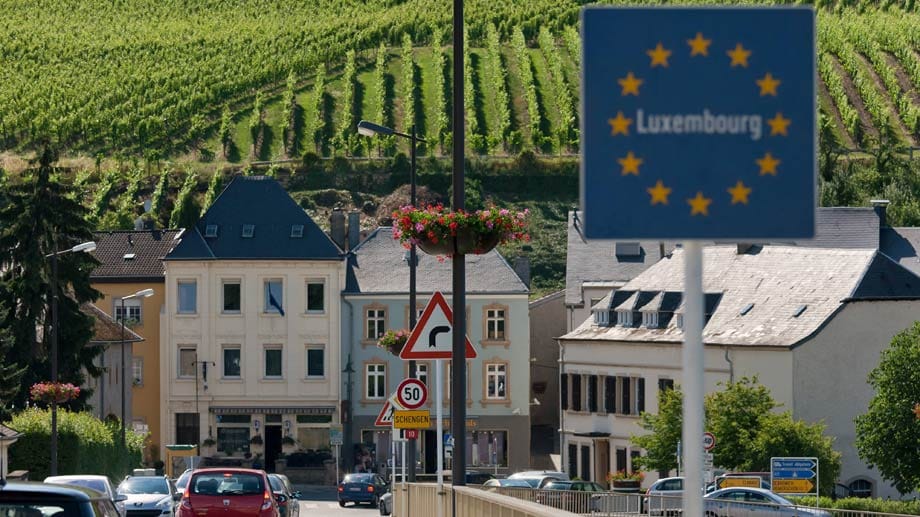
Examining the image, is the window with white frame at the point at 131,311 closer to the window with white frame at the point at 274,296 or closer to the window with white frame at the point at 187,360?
the window with white frame at the point at 187,360

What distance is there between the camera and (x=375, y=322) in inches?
3012

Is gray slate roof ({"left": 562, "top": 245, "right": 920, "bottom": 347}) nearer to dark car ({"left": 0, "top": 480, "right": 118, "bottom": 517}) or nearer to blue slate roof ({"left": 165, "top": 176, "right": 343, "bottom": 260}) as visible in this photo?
blue slate roof ({"left": 165, "top": 176, "right": 343, "bottom": 260})

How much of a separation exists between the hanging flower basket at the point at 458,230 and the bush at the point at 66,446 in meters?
28.6

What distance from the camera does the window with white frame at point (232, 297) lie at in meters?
75.8

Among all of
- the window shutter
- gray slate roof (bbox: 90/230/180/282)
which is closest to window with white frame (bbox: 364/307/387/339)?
gray slate roof (bbox: 90/230/180/282)

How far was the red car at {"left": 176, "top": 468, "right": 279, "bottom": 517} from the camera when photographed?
26750 millimetres

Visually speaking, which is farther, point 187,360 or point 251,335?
point 251,335

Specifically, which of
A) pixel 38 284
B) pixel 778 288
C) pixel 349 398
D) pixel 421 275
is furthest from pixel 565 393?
pixel 38 284

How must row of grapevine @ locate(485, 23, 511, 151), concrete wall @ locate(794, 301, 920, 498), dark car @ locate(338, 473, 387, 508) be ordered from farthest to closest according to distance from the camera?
row of grapevine @ locate(485, 23, 511, 151), dark car @ locate(338, 473, 387, 508), concrete wall @ locate(794, 301, 920, 498)

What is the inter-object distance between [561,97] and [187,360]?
67.8 metres

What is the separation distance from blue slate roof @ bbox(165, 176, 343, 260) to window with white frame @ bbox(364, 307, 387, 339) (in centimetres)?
268

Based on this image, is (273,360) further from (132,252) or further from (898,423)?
(898,423)

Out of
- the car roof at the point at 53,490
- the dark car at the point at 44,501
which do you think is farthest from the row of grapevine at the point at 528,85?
the dark car at the point at 44,501

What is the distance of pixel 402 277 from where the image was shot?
76875mm
